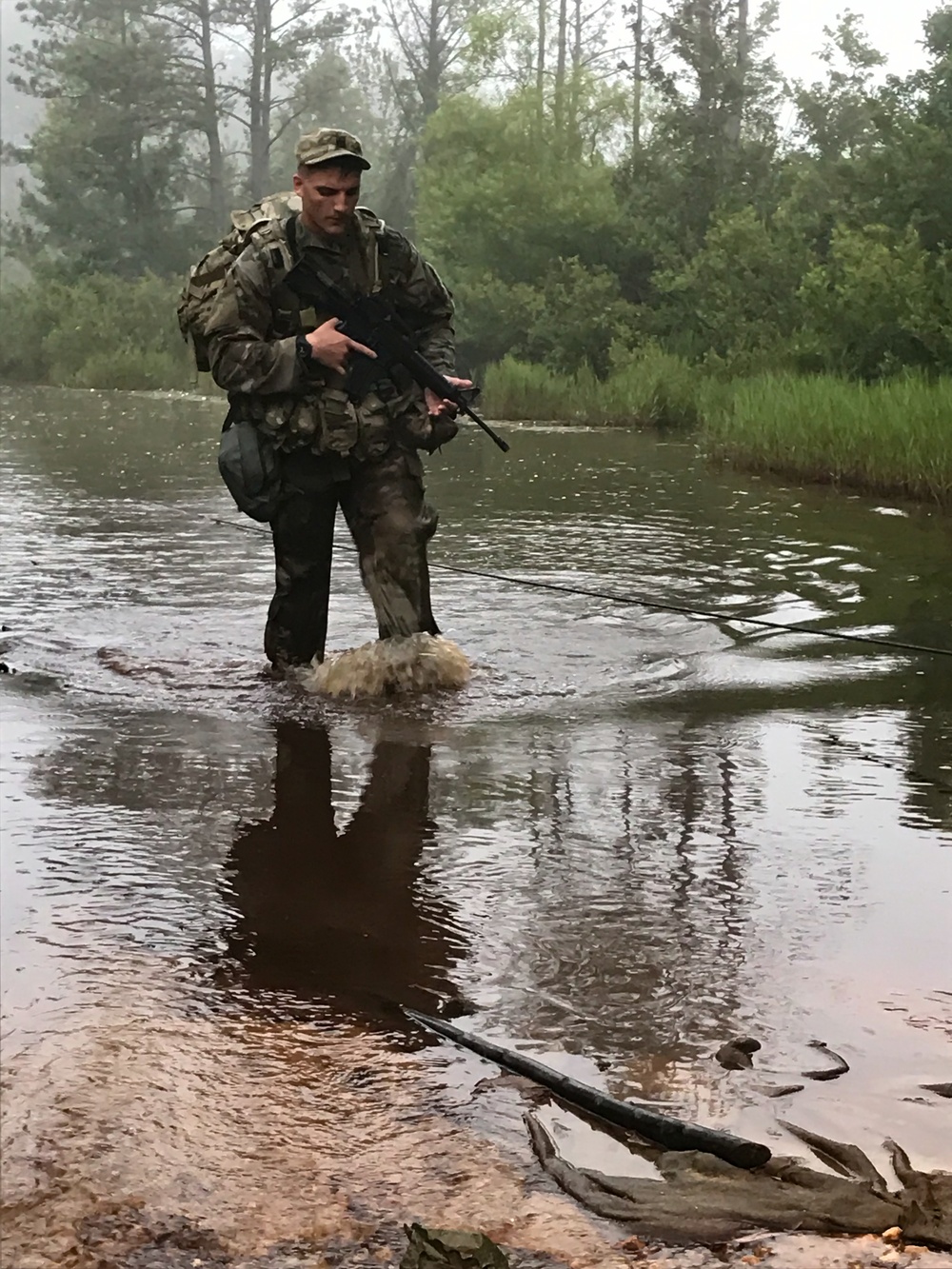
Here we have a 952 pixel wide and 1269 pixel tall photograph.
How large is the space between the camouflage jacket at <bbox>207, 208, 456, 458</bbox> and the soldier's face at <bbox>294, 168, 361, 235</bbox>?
0.07m

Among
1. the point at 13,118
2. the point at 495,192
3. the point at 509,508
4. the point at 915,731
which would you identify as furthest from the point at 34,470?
the point at 13,118

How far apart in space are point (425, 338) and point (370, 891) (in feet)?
9.74

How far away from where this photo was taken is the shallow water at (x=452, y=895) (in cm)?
286

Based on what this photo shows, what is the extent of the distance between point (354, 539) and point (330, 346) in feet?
2.81

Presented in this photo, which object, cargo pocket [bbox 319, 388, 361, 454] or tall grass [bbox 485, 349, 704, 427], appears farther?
tall grass [bbox 485, 349, 704, 427]

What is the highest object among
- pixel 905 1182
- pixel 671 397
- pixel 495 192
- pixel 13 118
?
pixel 13 118

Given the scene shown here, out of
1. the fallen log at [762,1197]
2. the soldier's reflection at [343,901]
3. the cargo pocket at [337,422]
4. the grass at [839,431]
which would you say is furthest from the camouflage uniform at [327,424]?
the grass at [839,431]

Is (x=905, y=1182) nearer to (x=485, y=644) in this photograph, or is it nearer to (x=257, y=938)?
(x=257, y=938)

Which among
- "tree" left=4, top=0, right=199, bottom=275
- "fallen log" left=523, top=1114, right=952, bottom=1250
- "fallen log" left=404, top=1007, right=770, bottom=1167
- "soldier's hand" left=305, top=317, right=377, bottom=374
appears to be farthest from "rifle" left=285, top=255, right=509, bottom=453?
"tree" left=4, top=0, right=199, bottom=275

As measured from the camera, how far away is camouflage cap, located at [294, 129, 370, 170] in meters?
6.05

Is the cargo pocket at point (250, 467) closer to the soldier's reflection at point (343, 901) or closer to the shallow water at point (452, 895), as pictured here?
the shallow water at point (452, 895)

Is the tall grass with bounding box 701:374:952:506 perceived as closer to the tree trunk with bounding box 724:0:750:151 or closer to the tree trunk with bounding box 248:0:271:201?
the tree trunk with bounding box 724:0:750:151

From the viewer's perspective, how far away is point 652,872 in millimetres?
4348

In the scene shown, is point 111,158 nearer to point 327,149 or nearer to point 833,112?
point 833,112
